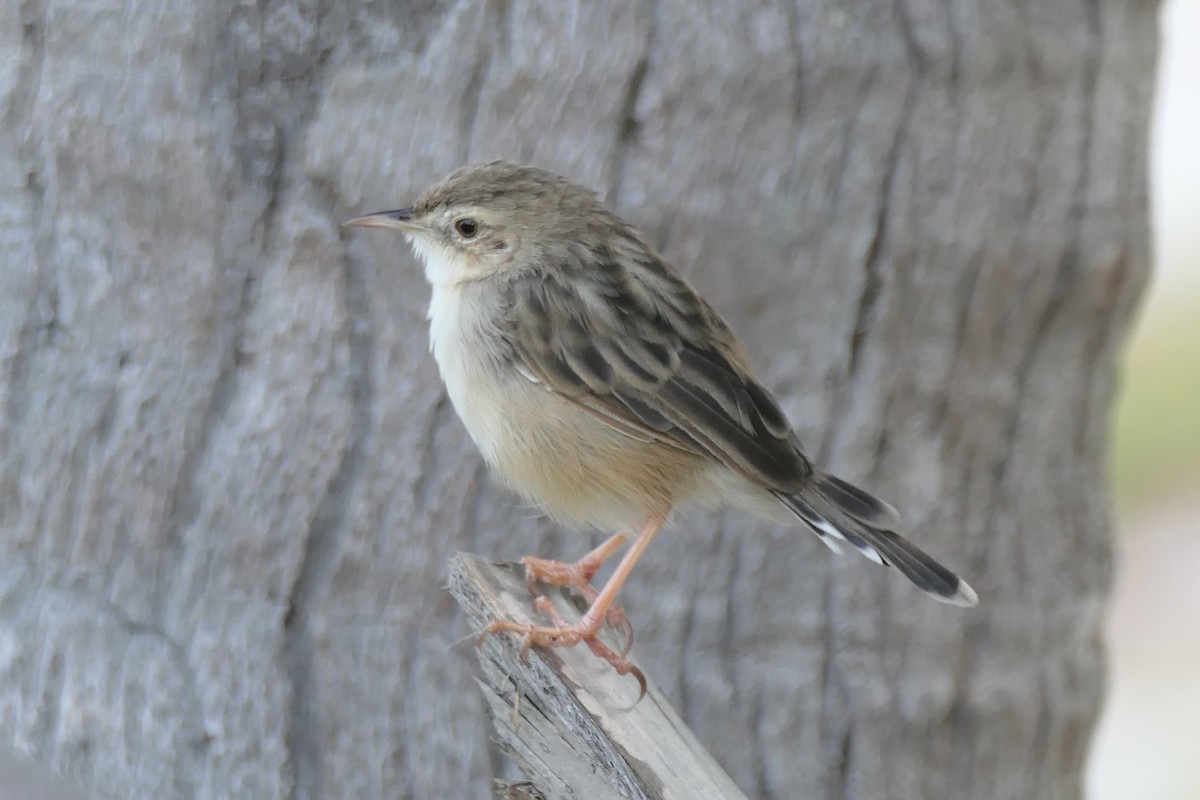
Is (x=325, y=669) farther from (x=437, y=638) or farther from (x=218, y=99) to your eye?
(x=218, y=99)

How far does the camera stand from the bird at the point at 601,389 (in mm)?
4227

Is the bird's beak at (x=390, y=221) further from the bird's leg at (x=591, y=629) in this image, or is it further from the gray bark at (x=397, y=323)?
the bird's leg at (x=591, y=629)

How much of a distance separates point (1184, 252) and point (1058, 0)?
953 cm

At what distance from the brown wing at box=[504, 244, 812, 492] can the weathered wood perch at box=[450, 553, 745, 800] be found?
637 millimetres

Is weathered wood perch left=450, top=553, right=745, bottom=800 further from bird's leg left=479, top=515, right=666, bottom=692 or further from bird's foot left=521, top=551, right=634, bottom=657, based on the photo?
bird's foot left=521, top=551, right=634, bottom=657

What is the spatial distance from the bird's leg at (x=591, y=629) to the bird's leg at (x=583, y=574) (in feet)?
0.57

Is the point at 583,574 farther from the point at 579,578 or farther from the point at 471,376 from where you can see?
the point at 471,376

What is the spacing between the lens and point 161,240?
4.69 meters

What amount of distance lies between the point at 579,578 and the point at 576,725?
3.65 feet

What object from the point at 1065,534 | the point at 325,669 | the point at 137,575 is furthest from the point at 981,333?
the point at 137,575

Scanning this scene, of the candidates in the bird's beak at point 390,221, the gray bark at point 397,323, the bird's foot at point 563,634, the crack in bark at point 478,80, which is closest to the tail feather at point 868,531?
the bird's foot at point 563,634

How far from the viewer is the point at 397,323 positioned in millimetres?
4793

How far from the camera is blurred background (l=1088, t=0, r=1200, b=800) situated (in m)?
9.55

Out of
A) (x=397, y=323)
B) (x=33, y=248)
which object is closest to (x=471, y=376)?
(x=397, y=323)
